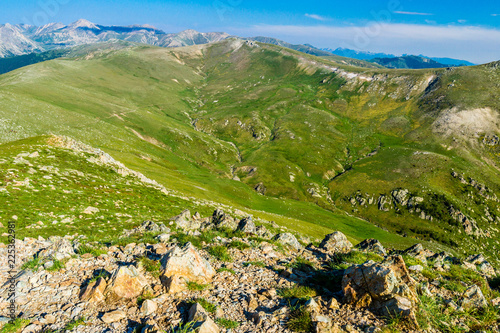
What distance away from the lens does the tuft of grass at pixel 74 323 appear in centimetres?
970

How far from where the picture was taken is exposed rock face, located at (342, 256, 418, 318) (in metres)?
Result: 11.2

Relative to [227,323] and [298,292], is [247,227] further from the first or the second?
[227,323]

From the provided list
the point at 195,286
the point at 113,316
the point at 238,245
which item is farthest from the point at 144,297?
the point at 238,245

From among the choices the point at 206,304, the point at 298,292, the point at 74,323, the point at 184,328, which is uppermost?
the point at 184,328

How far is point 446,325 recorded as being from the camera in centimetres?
1112

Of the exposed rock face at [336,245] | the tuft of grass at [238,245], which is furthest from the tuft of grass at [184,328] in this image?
the exposed rock face at [336,245]

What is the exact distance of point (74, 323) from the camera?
994 cm

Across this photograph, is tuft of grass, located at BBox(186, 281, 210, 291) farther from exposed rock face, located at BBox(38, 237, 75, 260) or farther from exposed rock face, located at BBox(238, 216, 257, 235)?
exposed rock face, located at BBox(238, 216, 257, 235)

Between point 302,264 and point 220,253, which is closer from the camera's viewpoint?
point 220,253

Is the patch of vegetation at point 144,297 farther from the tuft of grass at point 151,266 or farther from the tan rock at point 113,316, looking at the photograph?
the tuft of grass at point 151,266

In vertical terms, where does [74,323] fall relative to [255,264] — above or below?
above

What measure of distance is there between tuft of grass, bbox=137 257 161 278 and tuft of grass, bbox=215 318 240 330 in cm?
480

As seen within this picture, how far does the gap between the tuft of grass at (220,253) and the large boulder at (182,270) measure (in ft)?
6.75

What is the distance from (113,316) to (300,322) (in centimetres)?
849
